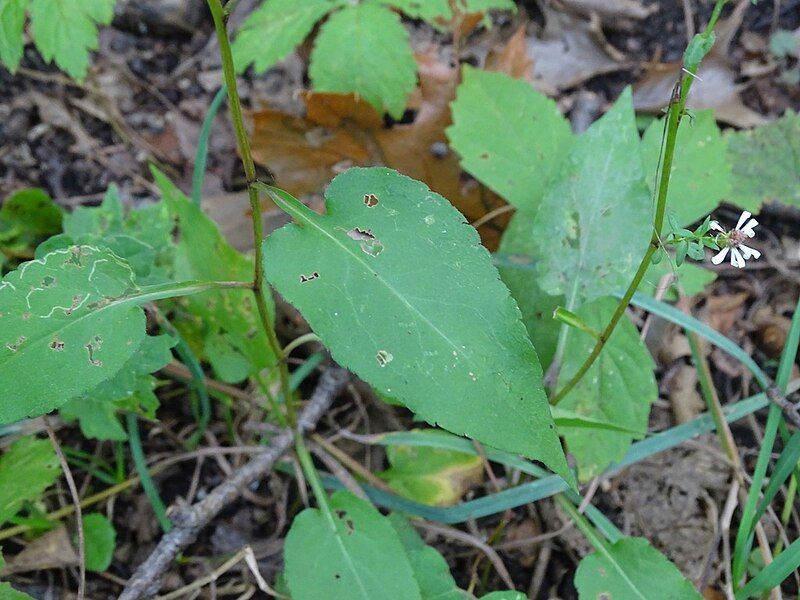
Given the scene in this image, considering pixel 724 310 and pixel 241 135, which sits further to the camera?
pixel 724 310

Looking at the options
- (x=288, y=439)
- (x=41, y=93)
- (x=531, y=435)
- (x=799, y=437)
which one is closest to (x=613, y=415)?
(x=799, y=437)

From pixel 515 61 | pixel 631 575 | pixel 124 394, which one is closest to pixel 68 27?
pixel 124 394

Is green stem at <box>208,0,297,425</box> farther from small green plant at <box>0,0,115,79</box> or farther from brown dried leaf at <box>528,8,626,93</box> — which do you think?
brown dried leaf at <box>528,8,626,93</box>

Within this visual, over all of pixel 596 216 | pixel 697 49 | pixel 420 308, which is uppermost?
pixel 697 49

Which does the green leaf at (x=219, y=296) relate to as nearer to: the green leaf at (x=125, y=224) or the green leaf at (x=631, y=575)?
the green leaf at (x=125, y=224)

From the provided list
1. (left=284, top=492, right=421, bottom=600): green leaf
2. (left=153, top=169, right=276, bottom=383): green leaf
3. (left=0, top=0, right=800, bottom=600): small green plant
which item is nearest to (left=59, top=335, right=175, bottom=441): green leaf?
(left=0, top=0, right=800, bottom=600): small green plant

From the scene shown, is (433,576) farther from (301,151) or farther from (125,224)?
(301,151)

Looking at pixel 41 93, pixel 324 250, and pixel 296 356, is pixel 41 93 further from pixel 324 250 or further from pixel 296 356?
pixel 324 250
